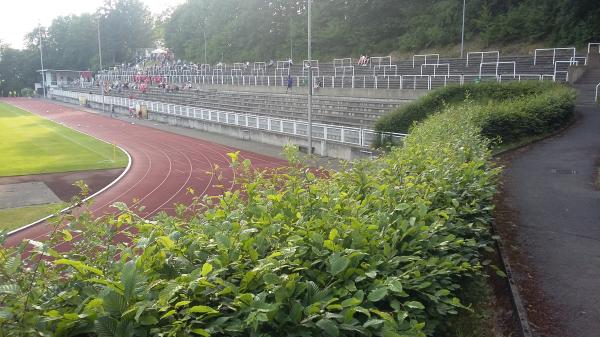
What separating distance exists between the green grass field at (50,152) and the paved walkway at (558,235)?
772 inches

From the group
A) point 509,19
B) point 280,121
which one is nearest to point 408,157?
point 280,121

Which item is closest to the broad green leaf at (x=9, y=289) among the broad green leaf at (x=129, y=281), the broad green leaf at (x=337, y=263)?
the broad green leaf at (x=129, y=281)

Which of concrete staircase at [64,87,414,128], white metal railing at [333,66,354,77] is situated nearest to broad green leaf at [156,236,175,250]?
concrete staircase at [64,87,414,128]

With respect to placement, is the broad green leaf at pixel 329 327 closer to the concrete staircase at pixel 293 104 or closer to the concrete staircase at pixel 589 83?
the concrete staircase at pixel 589 83

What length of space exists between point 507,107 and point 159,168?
51.4ft

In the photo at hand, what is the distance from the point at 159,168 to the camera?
24.4 m

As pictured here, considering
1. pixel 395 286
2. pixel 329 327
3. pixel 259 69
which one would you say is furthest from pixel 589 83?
pixel 259 69

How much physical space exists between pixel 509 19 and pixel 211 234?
44863 mm

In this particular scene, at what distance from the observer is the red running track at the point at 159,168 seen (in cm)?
1747

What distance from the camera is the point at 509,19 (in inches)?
1676

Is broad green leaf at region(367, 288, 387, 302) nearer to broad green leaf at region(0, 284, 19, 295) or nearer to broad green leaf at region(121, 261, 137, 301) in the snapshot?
broad green leaf at region(121, 261, 137, 301)

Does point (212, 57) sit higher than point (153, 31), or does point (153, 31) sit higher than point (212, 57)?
point (153, 31)

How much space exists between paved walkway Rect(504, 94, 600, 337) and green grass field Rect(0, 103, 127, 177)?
1962cm

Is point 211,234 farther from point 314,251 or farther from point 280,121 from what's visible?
point 280,121
